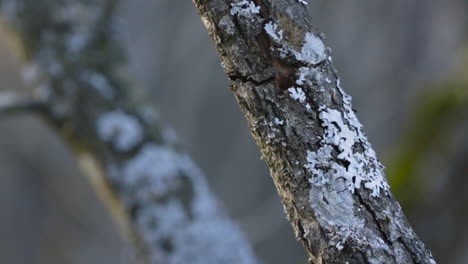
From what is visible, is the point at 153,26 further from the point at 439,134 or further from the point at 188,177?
the point at 188,177

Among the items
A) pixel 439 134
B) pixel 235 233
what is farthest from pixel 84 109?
pixel 439 134

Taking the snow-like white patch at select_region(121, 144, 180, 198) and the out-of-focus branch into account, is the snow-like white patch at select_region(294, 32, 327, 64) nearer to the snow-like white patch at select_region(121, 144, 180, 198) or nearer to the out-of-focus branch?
the snow-like white patch at select_region(121, 144, 180, 198)

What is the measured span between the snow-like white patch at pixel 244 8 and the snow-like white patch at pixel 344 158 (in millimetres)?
93

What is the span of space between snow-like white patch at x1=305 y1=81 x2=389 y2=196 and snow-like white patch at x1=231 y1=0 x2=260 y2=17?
93 millimetres

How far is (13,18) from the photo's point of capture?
1407mm

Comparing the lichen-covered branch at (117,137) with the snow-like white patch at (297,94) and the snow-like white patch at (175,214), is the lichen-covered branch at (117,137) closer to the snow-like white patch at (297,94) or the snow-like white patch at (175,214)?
the snow-like white patch at (175,214)

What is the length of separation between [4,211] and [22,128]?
53 cm

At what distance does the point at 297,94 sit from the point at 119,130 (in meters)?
0.84

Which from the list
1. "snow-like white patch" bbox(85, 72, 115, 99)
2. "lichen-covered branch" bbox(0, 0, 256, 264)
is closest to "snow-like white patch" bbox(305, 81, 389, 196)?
"lichen-covered branch" bbox(0, 0, 256, 264)

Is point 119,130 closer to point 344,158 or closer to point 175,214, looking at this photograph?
point 175,214

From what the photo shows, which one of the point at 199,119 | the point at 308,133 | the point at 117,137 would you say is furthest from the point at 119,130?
the point at 199,119

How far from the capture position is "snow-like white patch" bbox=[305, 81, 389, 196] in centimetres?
54

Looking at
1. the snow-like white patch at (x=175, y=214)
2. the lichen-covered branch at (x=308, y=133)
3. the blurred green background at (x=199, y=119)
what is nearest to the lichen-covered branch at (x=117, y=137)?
the snow-like white patch at (x=175, y=214)

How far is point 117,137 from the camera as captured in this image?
1316 millimetres
